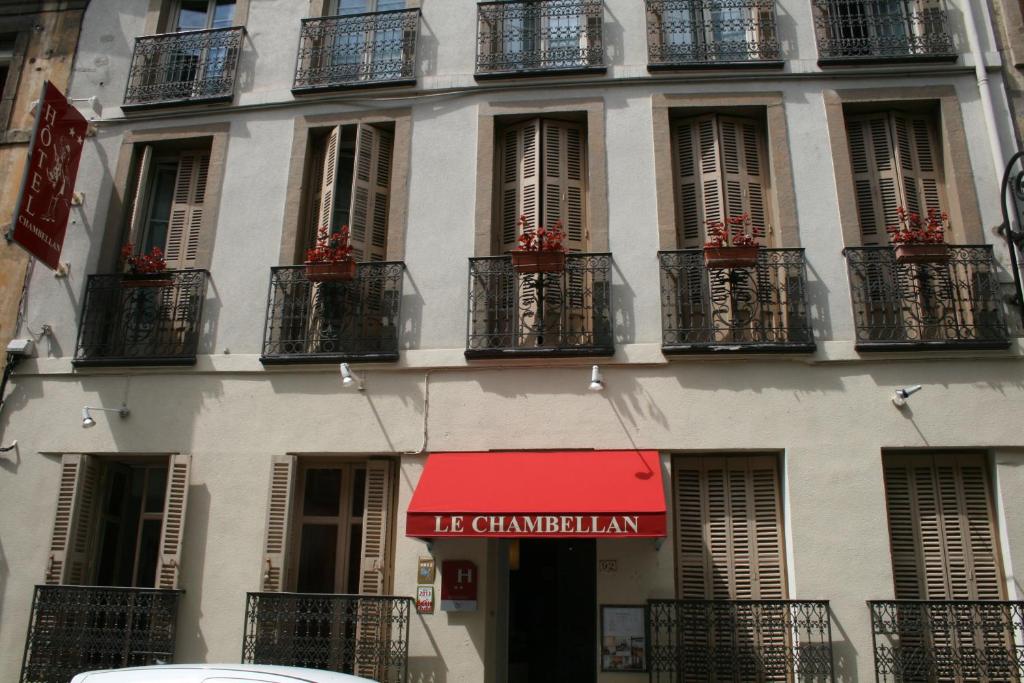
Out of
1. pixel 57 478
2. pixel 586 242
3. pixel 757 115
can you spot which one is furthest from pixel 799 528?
pixel 57 478

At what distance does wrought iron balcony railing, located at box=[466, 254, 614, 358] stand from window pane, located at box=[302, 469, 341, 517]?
2296mm

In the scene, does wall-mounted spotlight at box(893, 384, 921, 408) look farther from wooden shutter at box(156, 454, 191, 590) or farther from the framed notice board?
wooden shutter at box(156, 454, 191, 590)

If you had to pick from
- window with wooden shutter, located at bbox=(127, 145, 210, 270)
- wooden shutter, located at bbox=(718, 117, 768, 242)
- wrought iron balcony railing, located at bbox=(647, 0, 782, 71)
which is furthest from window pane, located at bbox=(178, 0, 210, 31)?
wooden shutter, located at bbox=(718, 117, 768, 242)

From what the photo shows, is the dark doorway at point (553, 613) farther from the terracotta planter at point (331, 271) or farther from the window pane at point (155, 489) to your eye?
the window pane at point (155, 489)

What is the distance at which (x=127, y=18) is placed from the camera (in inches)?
476

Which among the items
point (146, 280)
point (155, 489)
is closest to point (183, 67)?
point (146, 280)

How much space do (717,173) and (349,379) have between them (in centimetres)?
517

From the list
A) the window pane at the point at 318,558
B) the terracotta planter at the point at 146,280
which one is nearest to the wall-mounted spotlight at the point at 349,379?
the window pane at the point at 318,558

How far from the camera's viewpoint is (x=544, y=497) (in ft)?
27.7

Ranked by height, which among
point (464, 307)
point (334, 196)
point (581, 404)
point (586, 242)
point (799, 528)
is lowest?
point (799, 528)

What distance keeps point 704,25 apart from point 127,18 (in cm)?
819

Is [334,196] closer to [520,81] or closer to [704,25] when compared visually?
[520,81]

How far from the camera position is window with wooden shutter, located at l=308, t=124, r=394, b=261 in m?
10.7

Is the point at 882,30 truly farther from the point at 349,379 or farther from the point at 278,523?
the point at 278,523
